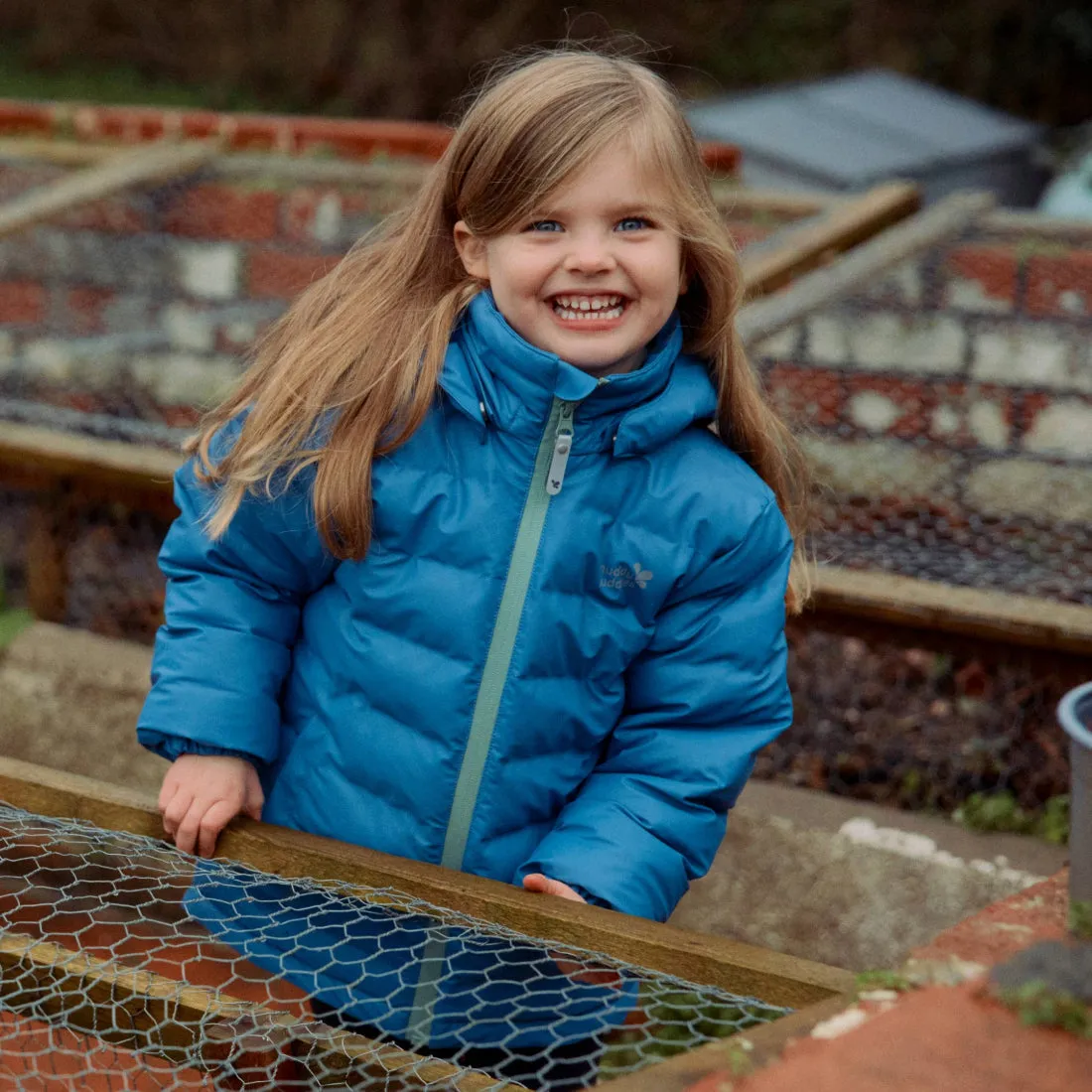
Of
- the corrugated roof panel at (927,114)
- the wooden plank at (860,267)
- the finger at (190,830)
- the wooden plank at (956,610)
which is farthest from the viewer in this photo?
the corrugated roof panel at (927,114)

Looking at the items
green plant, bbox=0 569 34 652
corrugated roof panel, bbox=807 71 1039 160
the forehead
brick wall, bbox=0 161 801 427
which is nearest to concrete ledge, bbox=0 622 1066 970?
the forehead

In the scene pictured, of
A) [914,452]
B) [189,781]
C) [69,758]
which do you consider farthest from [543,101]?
[914,452]

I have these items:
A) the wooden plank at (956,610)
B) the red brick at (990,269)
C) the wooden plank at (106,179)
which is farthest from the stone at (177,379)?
the wooden plank at (956,610)

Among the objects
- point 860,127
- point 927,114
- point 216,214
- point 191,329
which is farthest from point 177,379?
point 927,114

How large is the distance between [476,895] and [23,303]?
3007 mm

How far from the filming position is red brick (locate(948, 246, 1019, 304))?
9.99 feet

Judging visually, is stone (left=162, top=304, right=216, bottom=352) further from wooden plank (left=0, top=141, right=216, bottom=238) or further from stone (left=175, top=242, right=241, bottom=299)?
wooden plank (left=0, top=141, right=216, bottom=238)

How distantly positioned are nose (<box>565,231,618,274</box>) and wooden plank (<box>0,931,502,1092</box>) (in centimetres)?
71

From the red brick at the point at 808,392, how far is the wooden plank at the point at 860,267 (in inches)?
6.1

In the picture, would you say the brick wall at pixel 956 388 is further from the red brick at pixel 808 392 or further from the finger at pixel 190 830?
the finger at pixel 190 830

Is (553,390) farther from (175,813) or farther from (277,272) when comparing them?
(277,272)

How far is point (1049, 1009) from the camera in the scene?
2.64ft

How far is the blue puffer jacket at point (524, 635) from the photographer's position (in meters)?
1.38

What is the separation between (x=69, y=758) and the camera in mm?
2482
